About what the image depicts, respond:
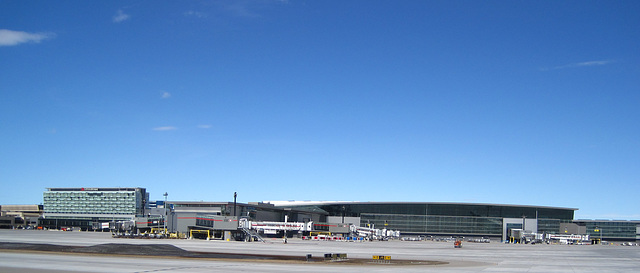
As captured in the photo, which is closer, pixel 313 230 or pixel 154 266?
pixel 154 266

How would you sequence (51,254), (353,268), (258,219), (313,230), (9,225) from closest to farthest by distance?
(353,268), (51,254), (313,230), (258,219), (9,225)

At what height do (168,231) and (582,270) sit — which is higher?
(582,270)

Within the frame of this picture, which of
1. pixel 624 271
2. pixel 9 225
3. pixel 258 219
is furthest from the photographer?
pixel 9 225

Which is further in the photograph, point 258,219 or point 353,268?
point 258,219

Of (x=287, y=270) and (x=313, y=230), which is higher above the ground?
(x=287, y=270)

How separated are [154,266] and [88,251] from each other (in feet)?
Answer: 54.9

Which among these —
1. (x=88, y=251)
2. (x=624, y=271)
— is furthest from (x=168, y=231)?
(x=624, y=271)

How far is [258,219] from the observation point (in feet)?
582

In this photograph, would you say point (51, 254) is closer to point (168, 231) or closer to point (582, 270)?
point (582, 270)

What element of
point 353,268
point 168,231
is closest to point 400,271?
point 353,268

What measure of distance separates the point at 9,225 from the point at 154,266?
18264 cm

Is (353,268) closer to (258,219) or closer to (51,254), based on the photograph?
(51,254)

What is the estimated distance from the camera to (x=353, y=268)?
142 feet

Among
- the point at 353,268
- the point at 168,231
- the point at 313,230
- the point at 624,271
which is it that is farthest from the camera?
the point at 313,230
